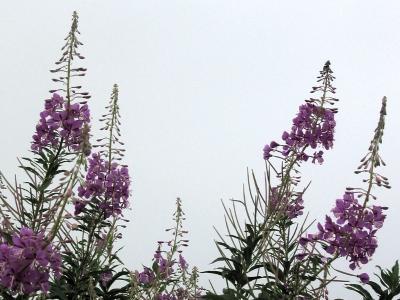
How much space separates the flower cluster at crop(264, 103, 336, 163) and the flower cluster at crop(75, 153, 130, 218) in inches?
79.5

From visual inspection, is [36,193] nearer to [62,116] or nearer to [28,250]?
[62,116]

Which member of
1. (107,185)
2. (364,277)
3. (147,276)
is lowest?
(364,277)

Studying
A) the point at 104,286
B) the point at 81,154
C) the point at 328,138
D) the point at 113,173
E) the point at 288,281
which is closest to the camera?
the point at 81,154

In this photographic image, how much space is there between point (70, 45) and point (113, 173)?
1.86m

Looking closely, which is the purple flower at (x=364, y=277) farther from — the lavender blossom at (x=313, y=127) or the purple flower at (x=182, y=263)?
the purple flower at (x=182, y=263)

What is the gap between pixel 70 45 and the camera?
17.5ft

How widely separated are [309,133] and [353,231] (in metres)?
1.64

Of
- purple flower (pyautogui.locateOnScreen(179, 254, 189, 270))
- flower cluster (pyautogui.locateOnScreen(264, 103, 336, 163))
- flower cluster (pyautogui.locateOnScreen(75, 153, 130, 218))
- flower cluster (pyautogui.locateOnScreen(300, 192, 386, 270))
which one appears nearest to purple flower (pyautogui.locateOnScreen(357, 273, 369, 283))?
flower cluster (pyautogui.locateOnScreen(300, 192, 386, 270))

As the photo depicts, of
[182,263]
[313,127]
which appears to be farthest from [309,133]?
[182,263]

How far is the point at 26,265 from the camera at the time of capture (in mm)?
2596

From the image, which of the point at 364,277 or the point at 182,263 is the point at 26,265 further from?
the point at 182,263

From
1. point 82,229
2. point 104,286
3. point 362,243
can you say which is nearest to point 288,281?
point 362,243

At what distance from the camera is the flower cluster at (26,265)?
258 cm

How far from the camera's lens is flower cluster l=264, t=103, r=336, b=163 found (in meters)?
5.45
